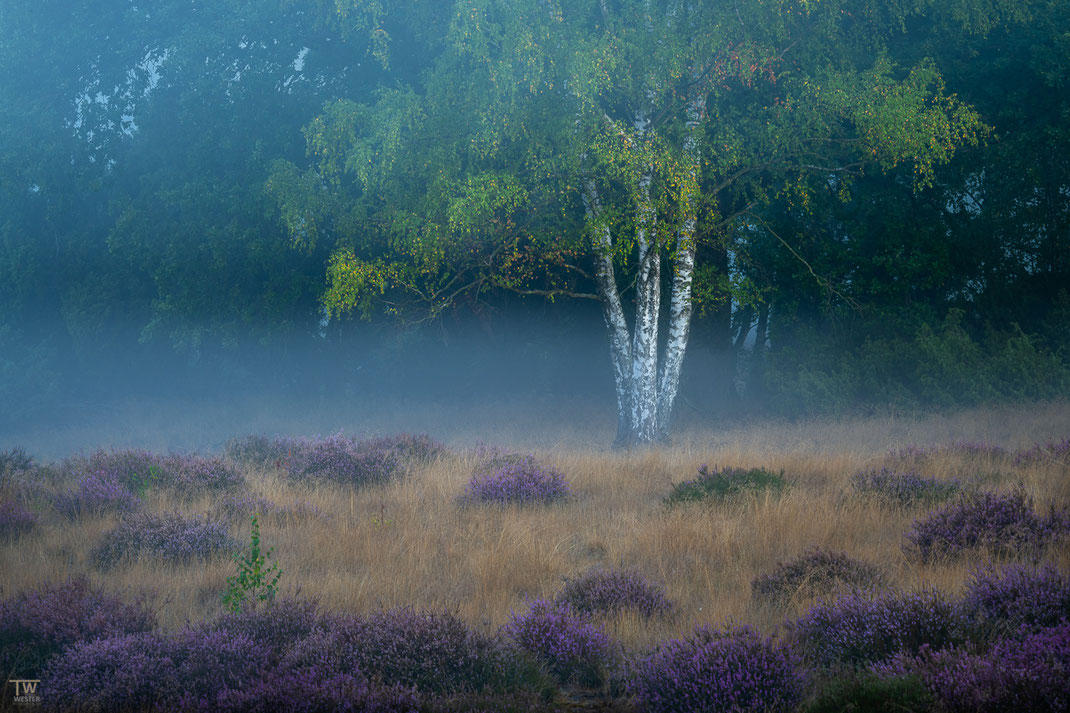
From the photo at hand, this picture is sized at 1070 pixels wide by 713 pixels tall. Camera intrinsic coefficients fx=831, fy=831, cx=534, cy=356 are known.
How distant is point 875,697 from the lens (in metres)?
3.61

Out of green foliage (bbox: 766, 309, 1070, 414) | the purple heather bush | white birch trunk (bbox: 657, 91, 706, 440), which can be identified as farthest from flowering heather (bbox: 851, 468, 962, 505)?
green foliage (bbox: 766, 309, 1070, 414)

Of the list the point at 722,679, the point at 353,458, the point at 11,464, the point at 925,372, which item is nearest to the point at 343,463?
the point at 353,458

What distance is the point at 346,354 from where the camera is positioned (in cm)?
2800

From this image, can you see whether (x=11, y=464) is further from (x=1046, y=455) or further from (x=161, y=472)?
(x=1046, y=455)

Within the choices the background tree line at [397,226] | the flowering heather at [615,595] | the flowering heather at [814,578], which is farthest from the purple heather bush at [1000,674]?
the background tree line at [397,226]

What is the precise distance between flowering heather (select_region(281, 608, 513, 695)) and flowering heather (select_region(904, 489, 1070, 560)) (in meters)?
3.58

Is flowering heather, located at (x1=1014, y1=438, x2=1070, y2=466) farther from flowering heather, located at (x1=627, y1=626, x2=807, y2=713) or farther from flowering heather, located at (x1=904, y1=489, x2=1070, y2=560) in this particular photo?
flowering heather, located at (x1=627, y1=626, x2=807, y2=713)

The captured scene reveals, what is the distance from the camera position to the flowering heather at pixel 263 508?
333 inches

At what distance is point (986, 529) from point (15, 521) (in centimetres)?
873

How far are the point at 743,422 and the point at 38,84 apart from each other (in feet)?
81.4

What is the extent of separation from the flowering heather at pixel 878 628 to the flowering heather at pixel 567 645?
1.08 meters

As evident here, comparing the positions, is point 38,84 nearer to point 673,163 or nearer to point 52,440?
point 52,440

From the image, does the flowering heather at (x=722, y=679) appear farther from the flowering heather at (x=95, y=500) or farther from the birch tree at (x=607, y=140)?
the birch tree at (x=607, y=140)

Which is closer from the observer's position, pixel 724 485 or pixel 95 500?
pixel 724 485
